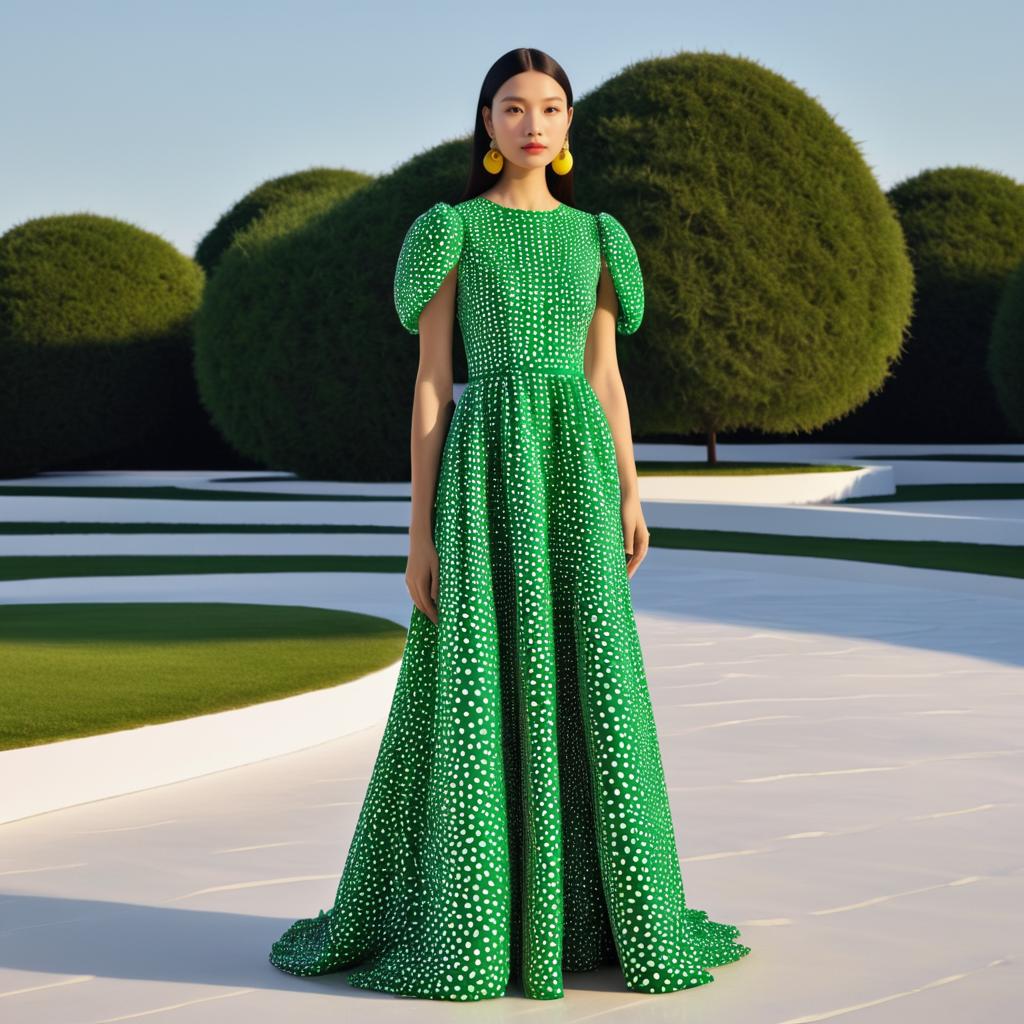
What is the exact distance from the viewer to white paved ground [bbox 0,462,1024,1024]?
3.29m

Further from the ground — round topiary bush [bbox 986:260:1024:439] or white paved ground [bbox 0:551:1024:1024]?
round topiary bush [bbox 986:260:1024:439]

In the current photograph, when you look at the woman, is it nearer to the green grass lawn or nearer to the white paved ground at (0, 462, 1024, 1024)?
the white paved ground at (0, 462, 1024, 1024)

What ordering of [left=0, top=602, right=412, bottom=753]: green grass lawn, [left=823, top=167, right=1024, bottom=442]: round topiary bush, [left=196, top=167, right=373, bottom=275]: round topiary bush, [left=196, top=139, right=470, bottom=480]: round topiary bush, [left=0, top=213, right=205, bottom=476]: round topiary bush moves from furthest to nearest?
1. [left=196, top=167, right=373, bottom=275]: round topiary bush
2. [left=823, top=167, right=1024, bottom=442]: round topiary bush
3. [left=0, top=213, right=205, bottom=476]: round topiary bush
4. [left=196, top=139, right=470, bottom=480]: round topiary bush
5. [left=0, top=602, right=412, bottom=753]: green grass lawn

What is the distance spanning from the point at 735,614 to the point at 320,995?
7.21 meters

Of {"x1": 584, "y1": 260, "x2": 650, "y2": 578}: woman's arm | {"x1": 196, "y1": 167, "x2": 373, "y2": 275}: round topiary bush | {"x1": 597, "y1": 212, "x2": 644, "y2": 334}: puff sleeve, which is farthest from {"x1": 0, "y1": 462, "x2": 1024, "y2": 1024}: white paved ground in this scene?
{"x1": 196, "y1": 167, "x2": 373, "y2": 275}: round topiary bush

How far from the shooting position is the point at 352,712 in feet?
22.1

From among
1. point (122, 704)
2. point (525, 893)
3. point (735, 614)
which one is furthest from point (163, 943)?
point (735, 614)

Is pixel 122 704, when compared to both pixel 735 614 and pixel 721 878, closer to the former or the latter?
pixel 721 878

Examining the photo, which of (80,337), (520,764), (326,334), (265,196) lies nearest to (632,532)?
(520,764)

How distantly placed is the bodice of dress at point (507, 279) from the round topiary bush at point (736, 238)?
1607cm

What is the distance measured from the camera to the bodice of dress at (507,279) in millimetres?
3527

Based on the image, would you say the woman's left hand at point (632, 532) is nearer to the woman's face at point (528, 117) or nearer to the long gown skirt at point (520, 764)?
the long gown skirt at point (520, 764)

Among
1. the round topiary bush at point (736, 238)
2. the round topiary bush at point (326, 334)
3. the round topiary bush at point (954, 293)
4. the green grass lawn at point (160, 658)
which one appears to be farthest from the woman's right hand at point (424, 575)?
the round topiary bush at point (954, 293)

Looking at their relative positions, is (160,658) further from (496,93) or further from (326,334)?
(326,334)
